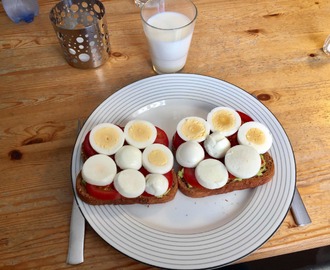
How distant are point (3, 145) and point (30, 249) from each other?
40 cm

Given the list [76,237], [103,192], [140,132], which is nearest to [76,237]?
[76,237]

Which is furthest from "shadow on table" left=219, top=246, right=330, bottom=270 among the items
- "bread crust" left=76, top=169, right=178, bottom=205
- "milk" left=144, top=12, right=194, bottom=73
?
"milk" left=144, top=12, right=194, bottom=73

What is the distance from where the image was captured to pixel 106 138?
1080 mm

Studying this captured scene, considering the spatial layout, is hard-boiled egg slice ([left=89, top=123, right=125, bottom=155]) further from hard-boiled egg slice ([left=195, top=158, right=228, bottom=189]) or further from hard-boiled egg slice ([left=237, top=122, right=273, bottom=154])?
hard-boiled egg slice ([left=237, top=122, right=273, bottom=154])

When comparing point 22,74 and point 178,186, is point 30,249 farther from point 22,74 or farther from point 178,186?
point 22,74

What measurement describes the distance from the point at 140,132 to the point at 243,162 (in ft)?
1.09

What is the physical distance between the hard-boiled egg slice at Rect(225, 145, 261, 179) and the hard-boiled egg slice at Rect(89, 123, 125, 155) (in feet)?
1.11

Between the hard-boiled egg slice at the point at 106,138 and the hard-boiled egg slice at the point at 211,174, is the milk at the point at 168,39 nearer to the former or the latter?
the hard-boiled egg slice at the point at 106,138

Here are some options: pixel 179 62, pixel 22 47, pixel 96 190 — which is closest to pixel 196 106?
pixel 179 62

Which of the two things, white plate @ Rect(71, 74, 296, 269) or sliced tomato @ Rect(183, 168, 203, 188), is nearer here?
white plate @ Rect(71, 74, 296, 269)

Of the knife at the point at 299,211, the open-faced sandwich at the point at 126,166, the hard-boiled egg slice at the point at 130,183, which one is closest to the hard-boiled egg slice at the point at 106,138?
the open-faced sandwich at the point at 126,166

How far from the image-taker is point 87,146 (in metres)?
1.08

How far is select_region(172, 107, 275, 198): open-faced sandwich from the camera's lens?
3.36 ft

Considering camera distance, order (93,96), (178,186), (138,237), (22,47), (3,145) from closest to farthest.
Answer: (138,237)
(178,186)
(3,145)
(93,96)
(22,47)
